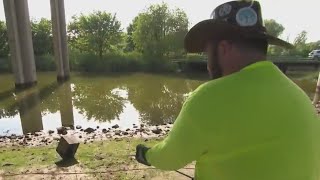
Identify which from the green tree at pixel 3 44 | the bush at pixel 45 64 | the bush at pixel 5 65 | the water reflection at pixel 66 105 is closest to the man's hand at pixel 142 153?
the water reflection at pixel 66 105

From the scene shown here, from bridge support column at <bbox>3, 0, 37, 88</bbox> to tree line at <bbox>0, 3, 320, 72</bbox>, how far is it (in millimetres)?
11661

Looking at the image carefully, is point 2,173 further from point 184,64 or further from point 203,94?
point 184,64

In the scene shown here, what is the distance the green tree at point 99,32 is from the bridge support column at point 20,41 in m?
15.7

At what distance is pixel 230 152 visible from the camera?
1357 millimetres


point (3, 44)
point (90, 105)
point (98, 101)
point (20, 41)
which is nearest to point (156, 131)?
point (90, 105)

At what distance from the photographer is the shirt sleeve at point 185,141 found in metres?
1.35

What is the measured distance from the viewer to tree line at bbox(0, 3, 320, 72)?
37438mm

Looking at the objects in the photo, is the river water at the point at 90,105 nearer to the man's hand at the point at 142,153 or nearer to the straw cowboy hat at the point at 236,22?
the man's hand at the point at 142,153

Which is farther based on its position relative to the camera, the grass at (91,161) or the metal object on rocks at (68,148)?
the metal object on rocks at (68,148)

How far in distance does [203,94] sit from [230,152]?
231mm

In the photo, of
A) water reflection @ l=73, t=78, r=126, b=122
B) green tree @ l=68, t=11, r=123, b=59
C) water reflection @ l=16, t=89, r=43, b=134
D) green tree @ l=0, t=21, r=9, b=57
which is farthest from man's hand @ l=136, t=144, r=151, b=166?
green tree @ l=0, t=21, r=9, b=57

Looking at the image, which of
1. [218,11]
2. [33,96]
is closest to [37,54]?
[33,96]

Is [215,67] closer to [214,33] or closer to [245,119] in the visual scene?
[214,33]

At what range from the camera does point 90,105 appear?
17734 millimetres
